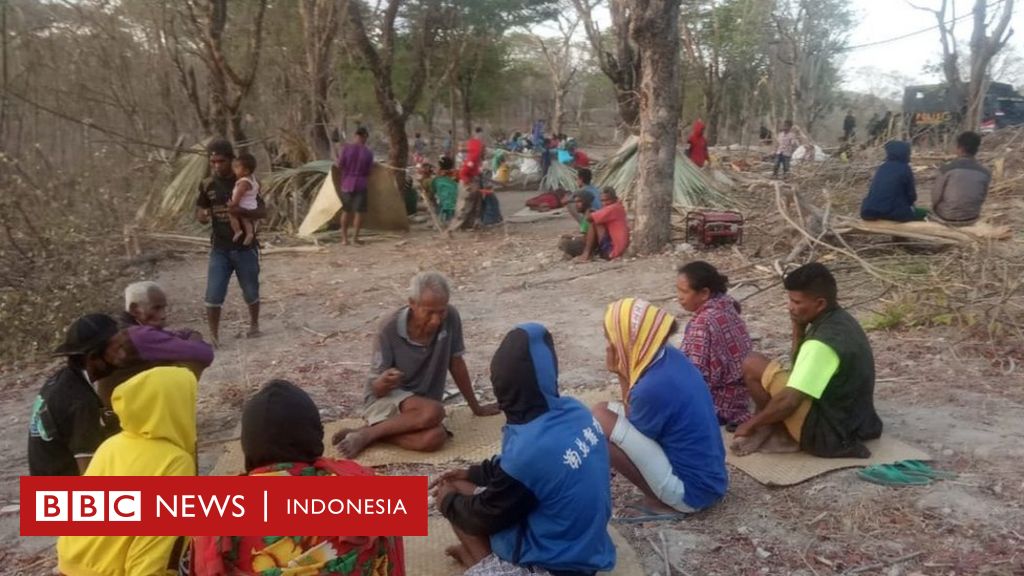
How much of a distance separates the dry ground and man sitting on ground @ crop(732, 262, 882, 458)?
20 cm

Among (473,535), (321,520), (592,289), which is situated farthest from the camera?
(592,289)

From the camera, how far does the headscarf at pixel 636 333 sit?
3195mm

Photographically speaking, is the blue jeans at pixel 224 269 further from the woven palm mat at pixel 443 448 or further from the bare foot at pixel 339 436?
the bare foot at pixel 339 436

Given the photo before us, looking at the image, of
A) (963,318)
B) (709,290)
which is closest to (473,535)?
(709,290)

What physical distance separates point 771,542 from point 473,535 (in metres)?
1.27

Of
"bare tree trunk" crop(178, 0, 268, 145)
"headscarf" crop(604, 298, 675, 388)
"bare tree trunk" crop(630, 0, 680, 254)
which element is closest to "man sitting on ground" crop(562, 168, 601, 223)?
"bare tree trunk" crop(630, 0, 680, 254)

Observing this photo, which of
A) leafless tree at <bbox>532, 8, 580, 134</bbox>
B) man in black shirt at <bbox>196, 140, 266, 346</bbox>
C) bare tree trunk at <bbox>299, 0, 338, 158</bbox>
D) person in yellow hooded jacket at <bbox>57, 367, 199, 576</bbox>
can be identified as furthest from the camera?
leafless tree at <bbox>532, 8, 580, 134</bbox>

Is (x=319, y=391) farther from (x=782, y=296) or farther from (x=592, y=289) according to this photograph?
(x=782, y=296)

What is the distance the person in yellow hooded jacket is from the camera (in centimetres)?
234

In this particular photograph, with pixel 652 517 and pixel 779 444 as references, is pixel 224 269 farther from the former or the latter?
pixel 779 444

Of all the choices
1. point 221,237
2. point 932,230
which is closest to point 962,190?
point 932,230

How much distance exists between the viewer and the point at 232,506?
2018 mm

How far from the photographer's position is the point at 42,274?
6.51 m

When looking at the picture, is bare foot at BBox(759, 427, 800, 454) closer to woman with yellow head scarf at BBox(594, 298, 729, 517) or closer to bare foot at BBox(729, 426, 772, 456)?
bare foot at BBox(729, 426, 772, 456)
